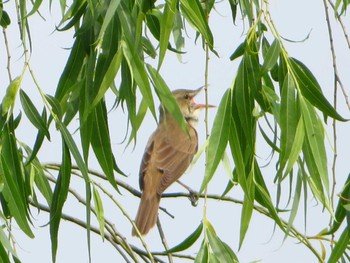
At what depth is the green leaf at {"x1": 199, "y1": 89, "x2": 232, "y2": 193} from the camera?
13.2 feet

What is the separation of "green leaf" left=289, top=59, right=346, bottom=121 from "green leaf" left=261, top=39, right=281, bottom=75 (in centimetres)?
9

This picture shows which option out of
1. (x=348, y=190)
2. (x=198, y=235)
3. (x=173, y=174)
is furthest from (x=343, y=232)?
(x=173, y=174)

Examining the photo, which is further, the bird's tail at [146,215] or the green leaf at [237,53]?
the bird's tail at [146,215]

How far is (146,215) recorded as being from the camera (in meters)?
7.66

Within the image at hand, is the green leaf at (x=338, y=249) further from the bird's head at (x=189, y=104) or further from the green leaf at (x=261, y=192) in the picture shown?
the bird's head at (x=189, y=104)

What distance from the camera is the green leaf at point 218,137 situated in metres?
4.02

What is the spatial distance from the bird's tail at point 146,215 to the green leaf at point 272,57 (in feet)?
10.8

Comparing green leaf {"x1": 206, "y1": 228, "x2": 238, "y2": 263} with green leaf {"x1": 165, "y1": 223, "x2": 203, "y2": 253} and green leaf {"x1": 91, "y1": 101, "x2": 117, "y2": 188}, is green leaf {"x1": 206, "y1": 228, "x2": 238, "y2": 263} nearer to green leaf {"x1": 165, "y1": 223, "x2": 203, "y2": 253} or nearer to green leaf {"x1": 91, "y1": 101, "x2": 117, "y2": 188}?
green leaf {"x1": 165, "y1": 223, "x2": 203, "y2": 253}

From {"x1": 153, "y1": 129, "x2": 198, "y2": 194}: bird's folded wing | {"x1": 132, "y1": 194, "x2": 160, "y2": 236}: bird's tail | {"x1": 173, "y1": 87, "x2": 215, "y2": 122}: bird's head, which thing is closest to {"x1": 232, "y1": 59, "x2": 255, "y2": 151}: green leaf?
{"x1": 132, "y1": 194, "x2": 160, "y2": 236}: bird's tail

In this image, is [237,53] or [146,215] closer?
[237,53]

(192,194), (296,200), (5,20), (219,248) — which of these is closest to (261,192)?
(296,200)

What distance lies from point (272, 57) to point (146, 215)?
11.9 feet

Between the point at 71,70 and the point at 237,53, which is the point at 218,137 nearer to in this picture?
the point at 237,53

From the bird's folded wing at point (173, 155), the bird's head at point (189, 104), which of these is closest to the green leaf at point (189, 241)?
the bird's folded wing at point (173, 155)
